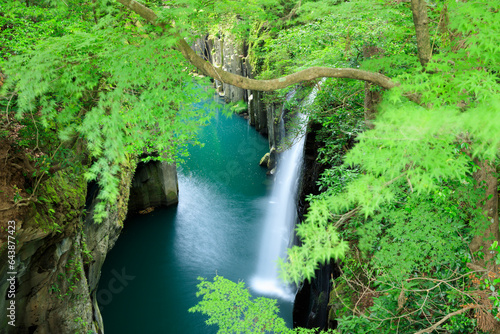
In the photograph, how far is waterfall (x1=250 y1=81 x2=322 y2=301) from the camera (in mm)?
10352

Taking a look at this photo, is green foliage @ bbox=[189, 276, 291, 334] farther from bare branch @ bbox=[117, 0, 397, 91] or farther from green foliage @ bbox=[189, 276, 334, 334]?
bare branch @ bbox=[117, 0, 397, 91]

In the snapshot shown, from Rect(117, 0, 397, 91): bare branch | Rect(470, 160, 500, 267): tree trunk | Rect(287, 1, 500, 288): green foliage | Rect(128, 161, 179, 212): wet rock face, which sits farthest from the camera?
Rect(128, 161, 179, 212): wet rock face

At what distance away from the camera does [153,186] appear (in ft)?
45.7

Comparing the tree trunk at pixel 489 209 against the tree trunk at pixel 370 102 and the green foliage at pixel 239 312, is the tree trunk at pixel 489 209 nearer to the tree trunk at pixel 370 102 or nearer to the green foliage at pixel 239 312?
the tree trunk at pixel 370 102

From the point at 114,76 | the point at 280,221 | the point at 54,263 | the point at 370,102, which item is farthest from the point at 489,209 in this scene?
the point at 280,221

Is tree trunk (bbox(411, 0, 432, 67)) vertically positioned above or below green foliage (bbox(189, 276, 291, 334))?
above

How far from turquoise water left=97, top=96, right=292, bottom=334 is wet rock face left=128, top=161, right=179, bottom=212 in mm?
469

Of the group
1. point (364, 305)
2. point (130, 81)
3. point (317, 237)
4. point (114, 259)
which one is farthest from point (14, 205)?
point (114, 259)

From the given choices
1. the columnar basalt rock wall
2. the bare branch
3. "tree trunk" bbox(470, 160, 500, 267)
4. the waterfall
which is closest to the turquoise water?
the waterfall

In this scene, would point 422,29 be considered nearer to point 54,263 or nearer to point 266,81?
point 266,81

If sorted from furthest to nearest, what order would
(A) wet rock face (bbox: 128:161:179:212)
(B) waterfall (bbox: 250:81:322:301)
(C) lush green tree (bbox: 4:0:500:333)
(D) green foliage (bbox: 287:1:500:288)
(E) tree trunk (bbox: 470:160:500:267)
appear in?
(A) wet rock face (bbox: 128:161:179:212), (B) waterfall (bbox: 250:81:322:301), (E) tree trunk (bbox: 470:160:500:267), (C) lush green tree (bbox: 4:0:500:333), (D) green foliage (bbox: 287:1:500:288)

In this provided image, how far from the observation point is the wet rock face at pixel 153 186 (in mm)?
13320

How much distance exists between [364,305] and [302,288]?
12.5 ft

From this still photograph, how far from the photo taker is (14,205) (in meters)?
4.69
